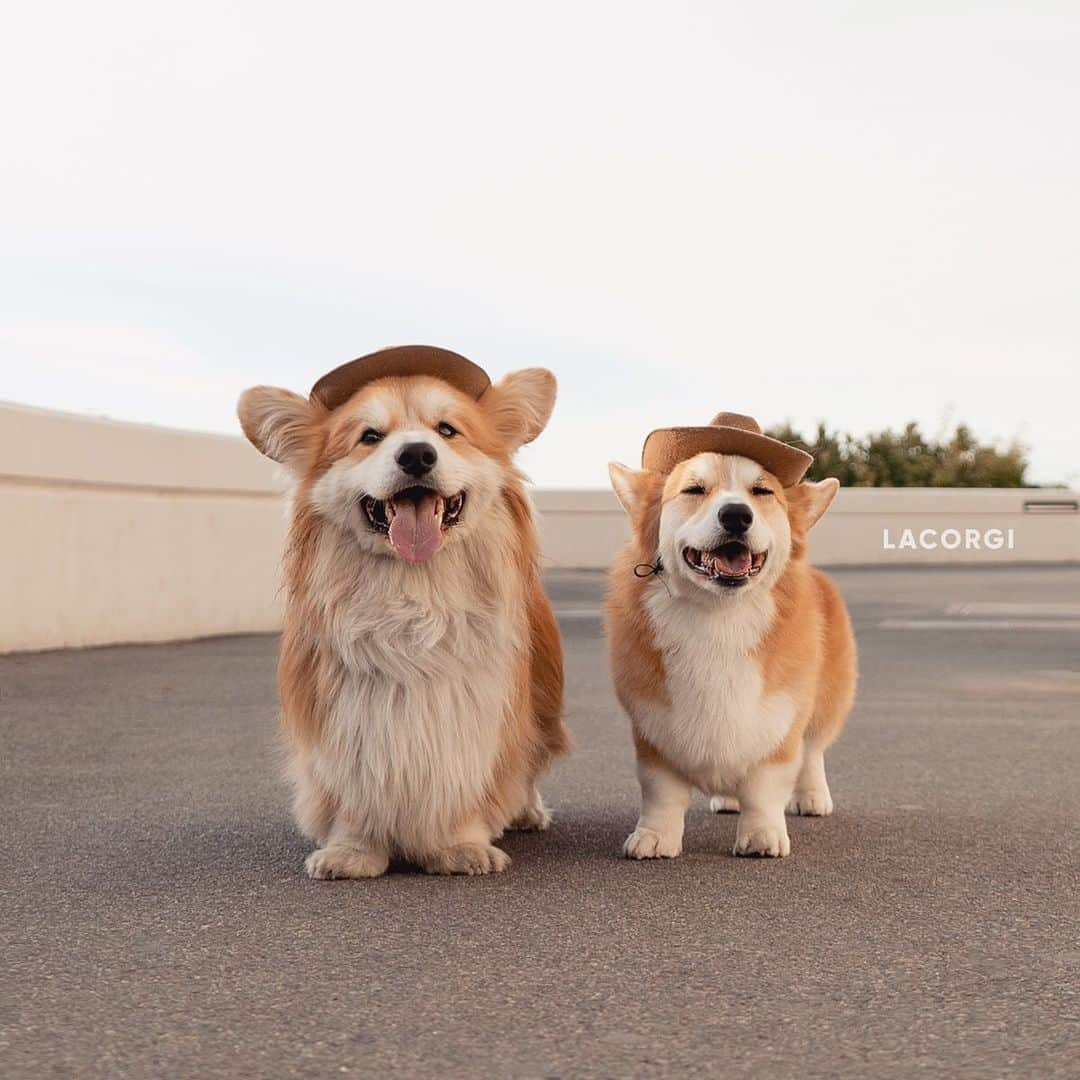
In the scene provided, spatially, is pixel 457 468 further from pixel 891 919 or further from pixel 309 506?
pixel 891 919

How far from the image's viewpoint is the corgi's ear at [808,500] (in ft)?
15.1

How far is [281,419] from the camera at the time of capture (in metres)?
4.37

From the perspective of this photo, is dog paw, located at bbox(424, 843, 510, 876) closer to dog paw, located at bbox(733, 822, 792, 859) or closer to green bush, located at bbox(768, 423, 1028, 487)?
dog paw, located at bbox(733, 822, 792, 859)

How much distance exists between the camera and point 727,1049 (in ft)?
8.95

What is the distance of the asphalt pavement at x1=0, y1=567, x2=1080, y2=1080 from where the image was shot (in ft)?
9.01

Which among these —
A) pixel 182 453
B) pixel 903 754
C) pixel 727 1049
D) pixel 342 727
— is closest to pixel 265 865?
pixel 342 727

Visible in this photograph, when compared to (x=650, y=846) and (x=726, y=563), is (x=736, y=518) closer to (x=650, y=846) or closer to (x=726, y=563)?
(x=726, y=563)

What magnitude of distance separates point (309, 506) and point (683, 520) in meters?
1.04

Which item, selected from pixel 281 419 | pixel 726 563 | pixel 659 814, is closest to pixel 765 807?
pixel 659 814

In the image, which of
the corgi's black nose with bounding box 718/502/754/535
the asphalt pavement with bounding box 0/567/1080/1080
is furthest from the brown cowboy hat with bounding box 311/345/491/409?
the asphalt pavement with bounding box 0/567/1080/1080

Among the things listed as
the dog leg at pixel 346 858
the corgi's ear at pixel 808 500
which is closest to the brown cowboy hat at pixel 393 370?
the corgi's ear at pixel 808 500

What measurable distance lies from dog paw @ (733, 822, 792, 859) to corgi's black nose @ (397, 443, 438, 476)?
144cm

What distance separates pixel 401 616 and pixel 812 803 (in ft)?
6.02

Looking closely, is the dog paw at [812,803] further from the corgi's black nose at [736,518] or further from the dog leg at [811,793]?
the corgi's black nose at [736,518]
